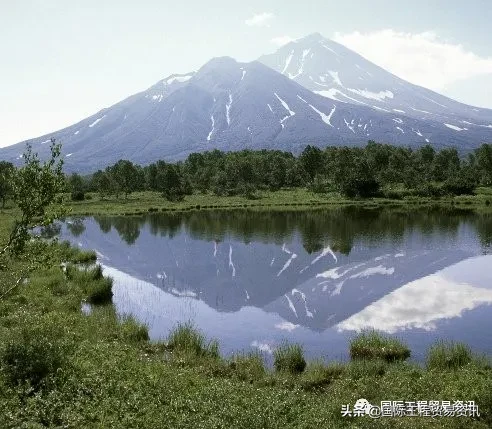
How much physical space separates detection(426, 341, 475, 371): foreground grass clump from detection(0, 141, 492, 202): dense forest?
119 m

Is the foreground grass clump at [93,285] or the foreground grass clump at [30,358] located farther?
the foreground grass clump at [93,285]

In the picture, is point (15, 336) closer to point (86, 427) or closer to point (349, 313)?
point (86, 427)

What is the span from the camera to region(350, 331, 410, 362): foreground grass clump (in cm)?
2369

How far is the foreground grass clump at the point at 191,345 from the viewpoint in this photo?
78.3 feet

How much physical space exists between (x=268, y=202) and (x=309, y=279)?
86681 mm

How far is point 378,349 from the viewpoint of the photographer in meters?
24.1

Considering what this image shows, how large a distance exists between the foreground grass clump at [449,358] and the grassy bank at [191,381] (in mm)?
45

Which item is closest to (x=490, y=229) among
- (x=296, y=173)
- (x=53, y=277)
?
(x=53, y=277)

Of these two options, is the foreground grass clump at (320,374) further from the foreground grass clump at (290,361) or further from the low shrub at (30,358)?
the low shrub at (30,358)

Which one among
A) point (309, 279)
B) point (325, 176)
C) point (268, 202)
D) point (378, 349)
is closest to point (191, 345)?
point (378, 349)

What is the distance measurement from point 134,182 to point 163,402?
511 ft

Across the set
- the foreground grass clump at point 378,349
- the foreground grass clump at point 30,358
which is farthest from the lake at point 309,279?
the foreground grass clump at point 30,358

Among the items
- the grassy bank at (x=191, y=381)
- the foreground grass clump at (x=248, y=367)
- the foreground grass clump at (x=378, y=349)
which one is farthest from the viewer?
the foreground grass clump at (x=378, y=349)

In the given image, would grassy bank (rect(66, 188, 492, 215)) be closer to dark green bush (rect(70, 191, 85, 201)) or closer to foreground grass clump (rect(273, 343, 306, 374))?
dark green bush (rect(70, 191, 85, 201))
